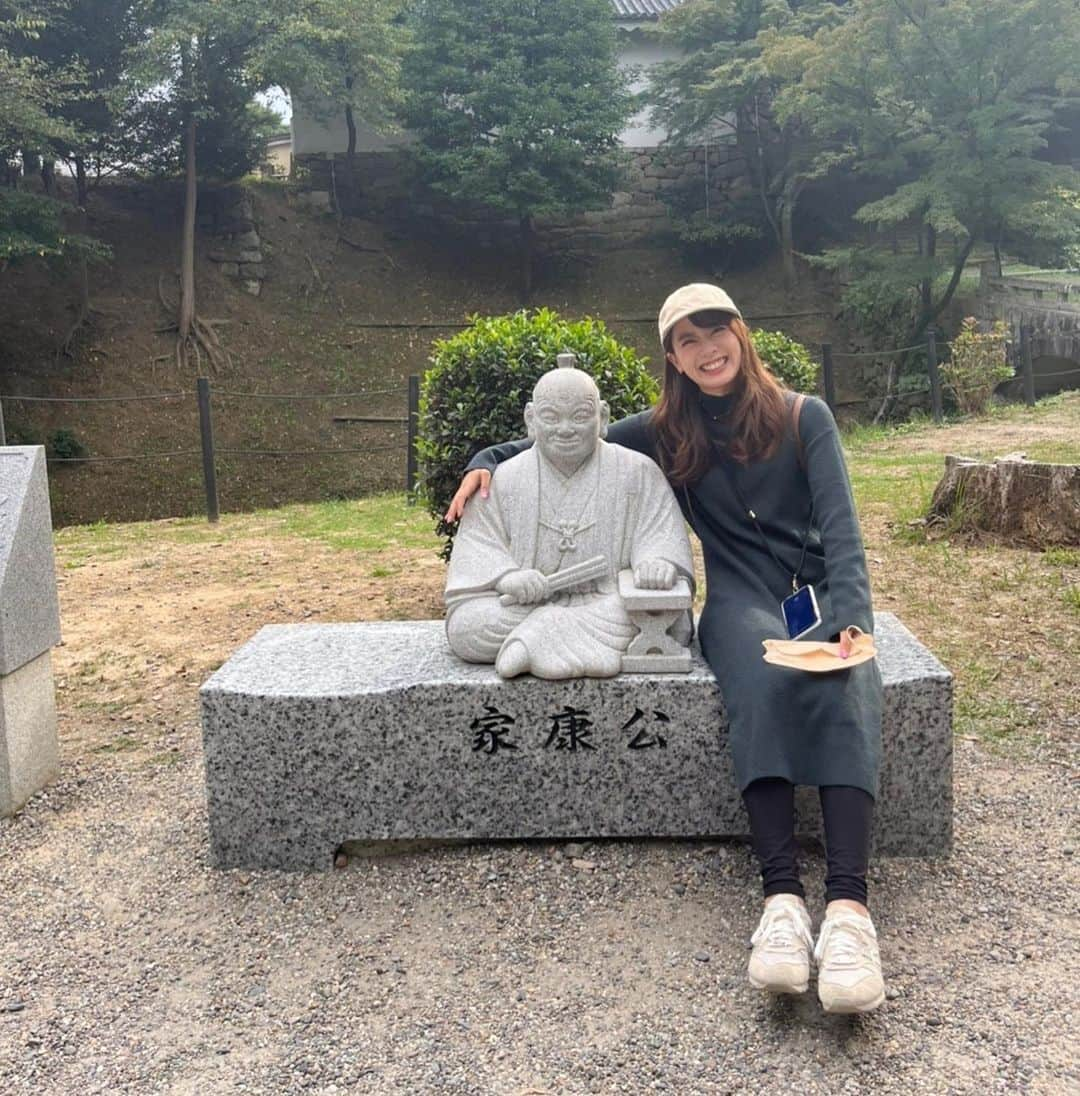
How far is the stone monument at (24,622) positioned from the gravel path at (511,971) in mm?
317

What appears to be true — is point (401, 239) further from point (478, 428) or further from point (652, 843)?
point (652, 843)

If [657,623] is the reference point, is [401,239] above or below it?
above

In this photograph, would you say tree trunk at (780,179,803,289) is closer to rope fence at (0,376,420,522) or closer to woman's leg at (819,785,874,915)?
rope fence at (0,376,420,522)

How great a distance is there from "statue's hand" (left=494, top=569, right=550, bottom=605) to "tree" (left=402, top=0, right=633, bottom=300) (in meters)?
15.3

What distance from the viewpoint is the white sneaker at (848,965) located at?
7.20 feet

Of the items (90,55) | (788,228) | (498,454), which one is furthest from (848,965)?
(788,228)

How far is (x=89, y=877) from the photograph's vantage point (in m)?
3.15

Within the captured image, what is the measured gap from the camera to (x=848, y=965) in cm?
223

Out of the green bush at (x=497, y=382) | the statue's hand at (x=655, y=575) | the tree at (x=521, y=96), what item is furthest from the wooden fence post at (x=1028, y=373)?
the statue's hand at (x=655, y=575)

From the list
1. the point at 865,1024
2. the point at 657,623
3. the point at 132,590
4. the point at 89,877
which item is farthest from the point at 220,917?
the point at 132,590

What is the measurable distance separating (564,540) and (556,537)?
25mm

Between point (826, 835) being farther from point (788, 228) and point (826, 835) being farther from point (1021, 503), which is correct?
point (788, 228)

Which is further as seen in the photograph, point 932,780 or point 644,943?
point 932,780

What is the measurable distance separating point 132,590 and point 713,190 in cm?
1598
